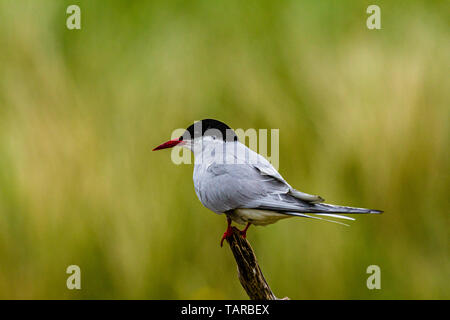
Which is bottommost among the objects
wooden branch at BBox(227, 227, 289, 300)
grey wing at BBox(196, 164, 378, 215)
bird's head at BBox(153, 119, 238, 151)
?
wooden branch at BBox(227, 227, 289, 300)

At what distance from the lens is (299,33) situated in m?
2.44

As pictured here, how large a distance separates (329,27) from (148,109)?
0.95 m

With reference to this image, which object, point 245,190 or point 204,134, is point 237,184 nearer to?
point 245,190

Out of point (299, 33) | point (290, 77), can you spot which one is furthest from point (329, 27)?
point (290, 77)

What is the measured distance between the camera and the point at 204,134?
1.75 metres

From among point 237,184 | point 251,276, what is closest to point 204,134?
point 237,184

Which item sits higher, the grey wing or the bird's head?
the bird's head

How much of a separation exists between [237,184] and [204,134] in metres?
0.24

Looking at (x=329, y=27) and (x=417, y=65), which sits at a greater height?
(x=329, y=27)

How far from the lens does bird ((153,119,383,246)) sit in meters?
1.50

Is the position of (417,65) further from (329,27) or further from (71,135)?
(71,135)

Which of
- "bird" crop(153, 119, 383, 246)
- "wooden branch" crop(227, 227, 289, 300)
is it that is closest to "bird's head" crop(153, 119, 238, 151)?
"bird" crop(153, 119, 383, 246)

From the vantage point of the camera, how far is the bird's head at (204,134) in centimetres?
172

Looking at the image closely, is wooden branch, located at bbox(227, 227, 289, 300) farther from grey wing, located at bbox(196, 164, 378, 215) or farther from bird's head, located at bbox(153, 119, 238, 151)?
bird's head, located at bbox(153, 119, 238, 151)
